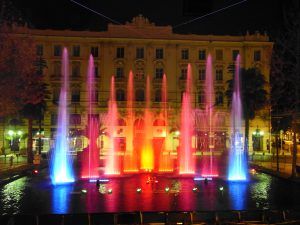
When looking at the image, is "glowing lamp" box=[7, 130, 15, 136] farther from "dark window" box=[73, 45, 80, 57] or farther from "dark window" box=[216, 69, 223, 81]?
"dark window" box=[216, 69, 223, 81]

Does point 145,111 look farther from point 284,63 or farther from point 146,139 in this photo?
point 284,63

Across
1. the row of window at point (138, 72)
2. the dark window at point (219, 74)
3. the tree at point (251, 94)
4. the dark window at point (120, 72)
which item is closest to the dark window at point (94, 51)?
the row of window at point (138, 72)

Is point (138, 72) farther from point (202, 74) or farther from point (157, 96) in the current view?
point (202, 74)

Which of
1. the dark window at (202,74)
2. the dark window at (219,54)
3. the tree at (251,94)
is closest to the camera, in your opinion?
the tree at (251,94)

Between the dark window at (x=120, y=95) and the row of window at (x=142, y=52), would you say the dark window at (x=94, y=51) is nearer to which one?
the row of window at (x=142, y=52)

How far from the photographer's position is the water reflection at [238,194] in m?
16.5

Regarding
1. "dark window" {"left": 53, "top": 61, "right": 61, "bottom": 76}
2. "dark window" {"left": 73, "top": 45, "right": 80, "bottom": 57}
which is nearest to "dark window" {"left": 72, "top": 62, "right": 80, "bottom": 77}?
"dark window" {"left": 73, "top": 45, "right": 80, "bottom": 57}

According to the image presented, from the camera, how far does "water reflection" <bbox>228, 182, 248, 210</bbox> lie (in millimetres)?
16516

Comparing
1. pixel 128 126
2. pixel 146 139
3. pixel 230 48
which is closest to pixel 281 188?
pixel 146 139

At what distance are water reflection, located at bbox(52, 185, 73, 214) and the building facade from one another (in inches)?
1354

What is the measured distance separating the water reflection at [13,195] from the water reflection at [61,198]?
4.89 ft

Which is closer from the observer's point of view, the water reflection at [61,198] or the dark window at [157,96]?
the water reflection at [61,198]

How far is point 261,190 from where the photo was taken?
20.5m

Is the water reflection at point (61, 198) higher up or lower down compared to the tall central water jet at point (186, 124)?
lower down
